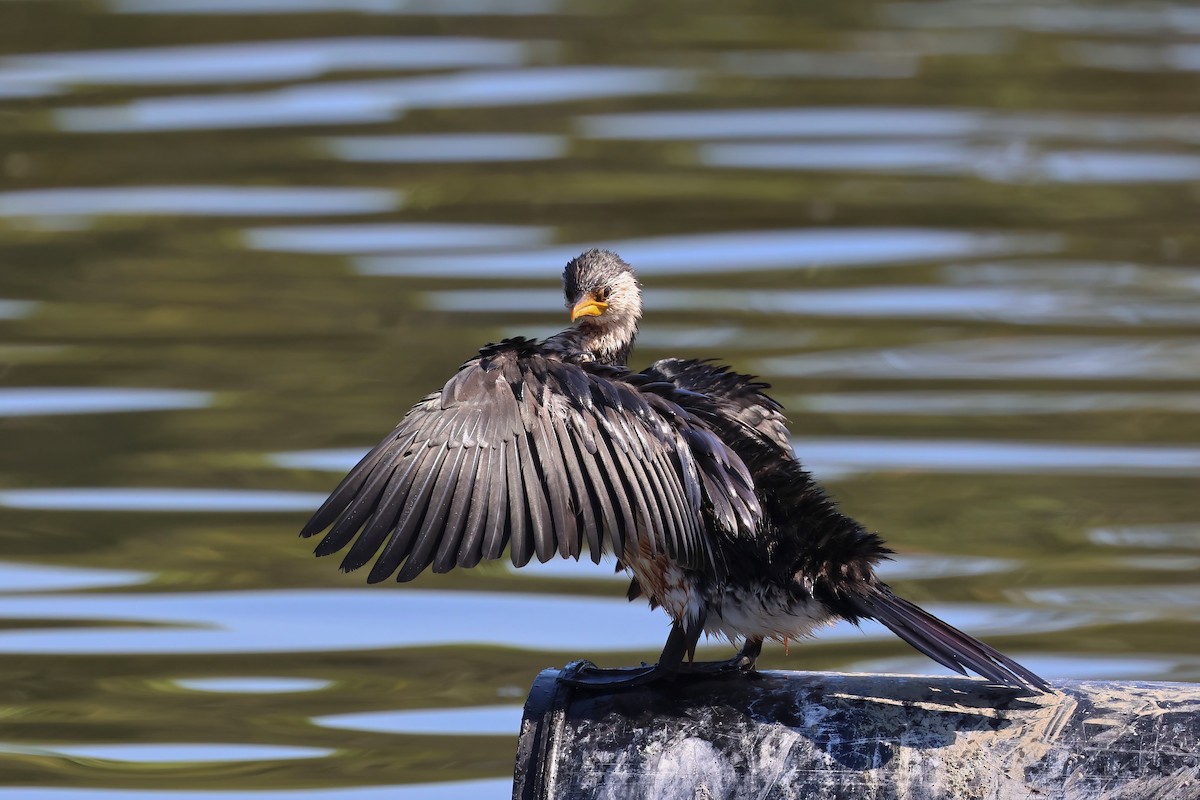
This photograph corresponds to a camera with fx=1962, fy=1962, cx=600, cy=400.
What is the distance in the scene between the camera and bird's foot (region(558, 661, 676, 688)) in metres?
3.53

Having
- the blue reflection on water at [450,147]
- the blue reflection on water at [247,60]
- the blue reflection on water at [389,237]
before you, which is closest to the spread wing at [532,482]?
the blue reflection on water at [389,237]

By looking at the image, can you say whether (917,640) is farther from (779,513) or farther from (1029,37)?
(1029,37)

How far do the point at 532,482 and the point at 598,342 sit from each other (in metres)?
1.11

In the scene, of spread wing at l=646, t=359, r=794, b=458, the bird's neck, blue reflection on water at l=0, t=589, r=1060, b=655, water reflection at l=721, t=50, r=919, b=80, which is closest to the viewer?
spread wing at l=646, t=359, r=794, b=458

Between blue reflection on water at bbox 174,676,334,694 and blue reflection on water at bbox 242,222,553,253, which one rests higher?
blue reflection on water at bbox 242,222,553,253

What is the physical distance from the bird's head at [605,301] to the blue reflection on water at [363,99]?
22.4 ft

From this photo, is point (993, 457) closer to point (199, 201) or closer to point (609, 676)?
point (609, 676)

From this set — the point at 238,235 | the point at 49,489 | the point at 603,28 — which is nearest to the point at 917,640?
the point at 49,489

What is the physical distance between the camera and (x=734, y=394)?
4.02 m

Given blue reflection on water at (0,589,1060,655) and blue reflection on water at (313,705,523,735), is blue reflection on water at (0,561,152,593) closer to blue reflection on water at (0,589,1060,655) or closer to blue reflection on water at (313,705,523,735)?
blue reflection on water at (0,589,1060,655)

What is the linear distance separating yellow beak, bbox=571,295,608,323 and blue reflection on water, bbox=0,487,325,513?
2260 millimetres

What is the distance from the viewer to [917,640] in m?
3.41

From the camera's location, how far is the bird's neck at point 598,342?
4.28 metres

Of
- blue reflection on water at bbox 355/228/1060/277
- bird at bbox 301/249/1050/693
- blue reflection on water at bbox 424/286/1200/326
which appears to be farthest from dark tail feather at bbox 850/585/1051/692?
blue reflection on water at bbox 355/228/1060/277
